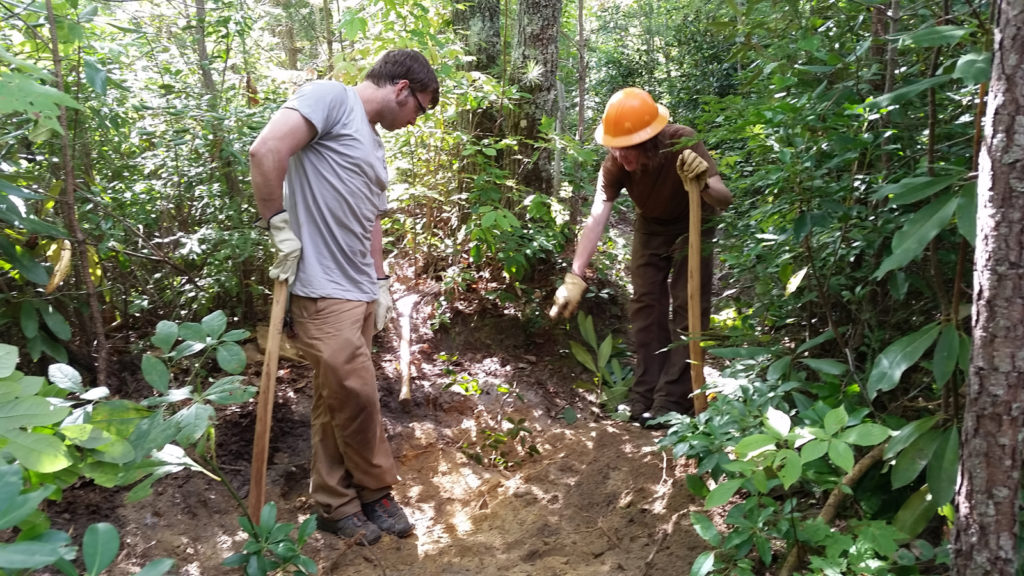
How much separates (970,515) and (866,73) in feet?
5.35

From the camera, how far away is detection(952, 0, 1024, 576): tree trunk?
5.19 feet

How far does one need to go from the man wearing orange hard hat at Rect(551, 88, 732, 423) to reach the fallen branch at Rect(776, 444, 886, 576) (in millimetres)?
1490

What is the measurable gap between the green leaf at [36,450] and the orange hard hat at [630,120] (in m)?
3.19

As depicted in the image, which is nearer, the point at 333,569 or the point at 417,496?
the point at 333,569

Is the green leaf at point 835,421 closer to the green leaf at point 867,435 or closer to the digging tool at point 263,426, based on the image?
the green leaf at point 867,435

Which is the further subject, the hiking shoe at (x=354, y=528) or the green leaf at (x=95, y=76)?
the hiking shoe at (x=354, y=528)

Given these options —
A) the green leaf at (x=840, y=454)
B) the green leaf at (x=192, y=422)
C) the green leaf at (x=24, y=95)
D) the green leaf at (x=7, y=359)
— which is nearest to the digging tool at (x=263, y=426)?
the green leaf at (x=192, y=422)

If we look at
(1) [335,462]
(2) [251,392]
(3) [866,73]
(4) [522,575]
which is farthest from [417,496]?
(3) [866,73]

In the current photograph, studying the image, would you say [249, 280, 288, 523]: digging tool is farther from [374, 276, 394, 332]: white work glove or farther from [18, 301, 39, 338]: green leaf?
[18, 301, 39, 338]: green leaf

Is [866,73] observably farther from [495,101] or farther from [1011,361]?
[495,101]

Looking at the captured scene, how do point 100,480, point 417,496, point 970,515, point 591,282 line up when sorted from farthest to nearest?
point 591,282 < point 417,496 < point 970,515 < point 100,480

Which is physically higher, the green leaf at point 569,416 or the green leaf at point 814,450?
the green leaf at point 814,450

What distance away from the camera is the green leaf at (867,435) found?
1841 mm

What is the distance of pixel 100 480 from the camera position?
1.59 meters
